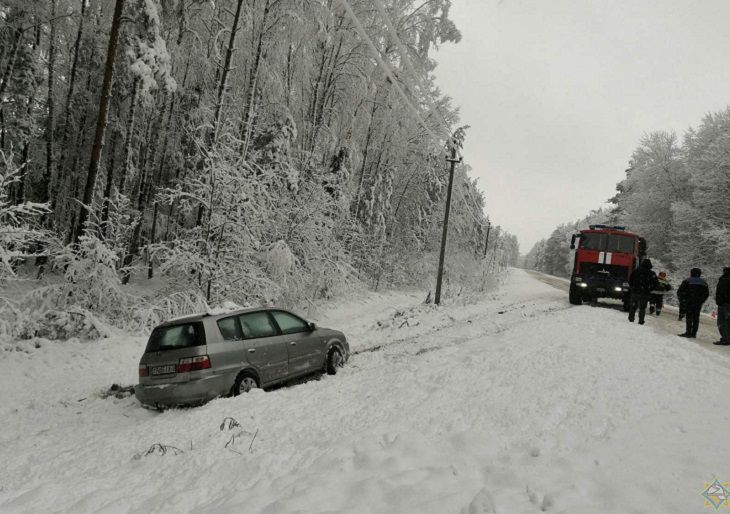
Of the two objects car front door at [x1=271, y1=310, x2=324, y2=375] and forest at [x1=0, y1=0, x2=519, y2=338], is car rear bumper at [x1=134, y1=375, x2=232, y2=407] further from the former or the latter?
forest at [x1=0, y1=0, x2=519, y2=338]

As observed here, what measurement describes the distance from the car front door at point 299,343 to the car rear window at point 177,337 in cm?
160

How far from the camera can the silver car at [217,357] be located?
610 centimetres

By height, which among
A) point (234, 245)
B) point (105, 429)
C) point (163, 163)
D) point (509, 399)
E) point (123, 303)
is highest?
point (163, 163)

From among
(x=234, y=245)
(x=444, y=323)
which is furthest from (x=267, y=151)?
(x=444, y=323)

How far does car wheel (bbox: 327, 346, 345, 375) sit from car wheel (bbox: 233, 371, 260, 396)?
193 centimetres

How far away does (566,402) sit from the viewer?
4.50 m

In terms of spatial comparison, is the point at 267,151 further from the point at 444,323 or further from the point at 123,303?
the point at 444,323

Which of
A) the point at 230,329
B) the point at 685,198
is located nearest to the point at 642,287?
the point at 230,329

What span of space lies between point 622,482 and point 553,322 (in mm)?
7889

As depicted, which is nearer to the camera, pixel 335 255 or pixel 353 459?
pixel 353 459

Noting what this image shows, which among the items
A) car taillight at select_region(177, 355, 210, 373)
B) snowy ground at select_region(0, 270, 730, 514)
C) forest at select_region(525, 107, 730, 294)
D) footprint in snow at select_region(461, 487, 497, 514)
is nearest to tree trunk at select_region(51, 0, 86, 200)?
snowy ground at select_region(0, 270, 730, 514)

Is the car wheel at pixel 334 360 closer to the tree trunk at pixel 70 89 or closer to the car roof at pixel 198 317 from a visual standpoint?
the car roof at pixel 198 317

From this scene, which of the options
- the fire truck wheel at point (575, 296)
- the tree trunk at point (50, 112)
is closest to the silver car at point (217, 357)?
the fire truck wheel at point (575, 296)

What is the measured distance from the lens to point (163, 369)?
6254 mm
